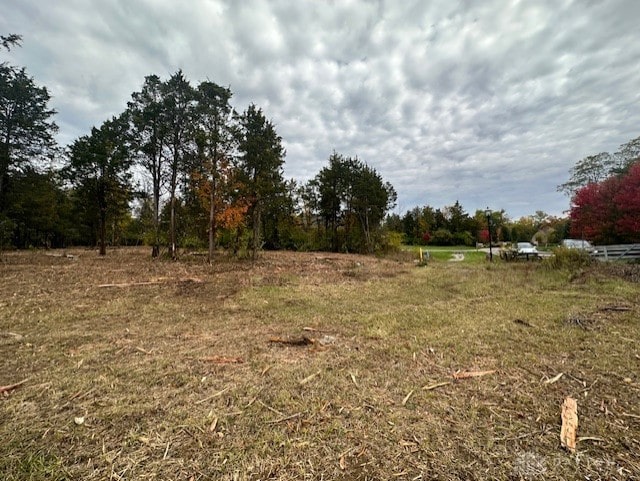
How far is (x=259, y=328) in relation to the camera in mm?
4871

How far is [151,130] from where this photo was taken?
15281mm

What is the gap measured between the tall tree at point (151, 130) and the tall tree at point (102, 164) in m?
2.33

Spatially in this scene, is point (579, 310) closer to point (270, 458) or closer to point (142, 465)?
point (270, 458)

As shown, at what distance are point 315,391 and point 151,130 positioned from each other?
17211mm

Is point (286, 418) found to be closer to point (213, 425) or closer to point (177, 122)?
point (213, 425)

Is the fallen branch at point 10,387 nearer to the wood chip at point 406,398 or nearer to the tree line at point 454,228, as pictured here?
the wood chip at point 406,398

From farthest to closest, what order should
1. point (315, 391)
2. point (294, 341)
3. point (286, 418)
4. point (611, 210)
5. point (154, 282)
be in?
point (611, 210) < point (154, 282) < point (294, 341) < point (315, 391) < point (286, 418)

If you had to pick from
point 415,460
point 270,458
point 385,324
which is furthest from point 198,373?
point 385,324

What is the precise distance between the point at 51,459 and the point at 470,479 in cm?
272

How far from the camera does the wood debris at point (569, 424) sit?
201 cm

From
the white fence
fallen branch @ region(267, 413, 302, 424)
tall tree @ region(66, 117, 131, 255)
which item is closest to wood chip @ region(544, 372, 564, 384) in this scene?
fallen branch @ region(267, 413, 302, 424)

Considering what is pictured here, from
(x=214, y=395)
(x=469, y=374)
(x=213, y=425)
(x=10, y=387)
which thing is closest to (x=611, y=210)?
(x=469, y=374)

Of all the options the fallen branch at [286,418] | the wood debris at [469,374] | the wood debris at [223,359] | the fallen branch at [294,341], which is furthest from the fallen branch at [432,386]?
the wood debris at [223,359]

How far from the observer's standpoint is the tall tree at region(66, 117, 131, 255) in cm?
1784
